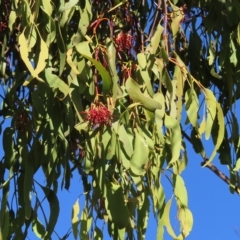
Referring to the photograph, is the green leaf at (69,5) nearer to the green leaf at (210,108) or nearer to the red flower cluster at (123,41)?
the red flower cluster at (123,41)

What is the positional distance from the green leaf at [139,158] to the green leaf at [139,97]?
0.20ft

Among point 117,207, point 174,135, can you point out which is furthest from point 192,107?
point 117,207

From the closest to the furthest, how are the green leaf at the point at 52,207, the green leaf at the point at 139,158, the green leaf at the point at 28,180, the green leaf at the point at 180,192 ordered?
the green leaf at the point at 139,158 → the green leaf at the point at 180,192 → the green leaf at the point at 28,180 → the green leaf at the point at 52,207

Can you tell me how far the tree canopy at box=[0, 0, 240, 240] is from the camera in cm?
119

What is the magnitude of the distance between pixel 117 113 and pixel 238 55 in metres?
0.50

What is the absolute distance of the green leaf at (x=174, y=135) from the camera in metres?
1.17

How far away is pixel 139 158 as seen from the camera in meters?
1.12

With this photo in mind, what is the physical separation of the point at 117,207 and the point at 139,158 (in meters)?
0.11

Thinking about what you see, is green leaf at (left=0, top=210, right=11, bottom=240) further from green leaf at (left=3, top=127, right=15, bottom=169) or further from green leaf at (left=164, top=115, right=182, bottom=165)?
green leaf at (left=164, top=115, right=182, bottom=165)

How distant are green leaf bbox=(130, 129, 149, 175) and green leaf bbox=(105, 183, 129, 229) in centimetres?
10

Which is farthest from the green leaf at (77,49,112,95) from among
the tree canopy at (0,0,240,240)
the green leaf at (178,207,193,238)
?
the green leaf at (178,207,193,238)

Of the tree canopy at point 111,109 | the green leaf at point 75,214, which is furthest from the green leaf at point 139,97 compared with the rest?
the green leaf at point 75,214

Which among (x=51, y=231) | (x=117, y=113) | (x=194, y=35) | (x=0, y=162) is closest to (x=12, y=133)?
(x=0, y=162)

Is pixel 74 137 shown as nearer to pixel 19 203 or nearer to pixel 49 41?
pixel 19 203
